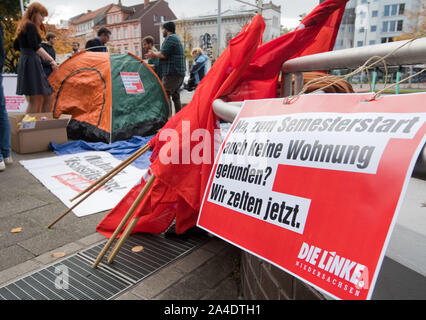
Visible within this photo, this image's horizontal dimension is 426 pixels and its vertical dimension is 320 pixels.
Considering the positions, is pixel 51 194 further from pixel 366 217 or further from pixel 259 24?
pixel 366 217

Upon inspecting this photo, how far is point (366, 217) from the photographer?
769 millimetres

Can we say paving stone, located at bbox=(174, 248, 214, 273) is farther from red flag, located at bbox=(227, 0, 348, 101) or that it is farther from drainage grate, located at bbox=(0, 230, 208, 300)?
red flag, located at bbox=(227, 0, 348, 101)

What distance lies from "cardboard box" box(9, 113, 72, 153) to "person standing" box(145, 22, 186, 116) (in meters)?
2.05

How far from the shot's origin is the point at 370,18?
73.3 ft

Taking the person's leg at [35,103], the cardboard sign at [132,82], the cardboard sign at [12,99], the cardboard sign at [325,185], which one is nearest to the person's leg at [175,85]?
the cardboard sign at [132,82]

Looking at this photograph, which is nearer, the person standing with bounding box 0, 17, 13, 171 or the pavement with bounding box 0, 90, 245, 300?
the pavement with bounding box 0, 90, 245, 300

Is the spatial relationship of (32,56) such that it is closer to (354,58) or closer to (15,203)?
(15,203)

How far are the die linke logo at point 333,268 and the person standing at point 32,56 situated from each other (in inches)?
210

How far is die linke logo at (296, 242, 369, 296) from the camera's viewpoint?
752 millimetres

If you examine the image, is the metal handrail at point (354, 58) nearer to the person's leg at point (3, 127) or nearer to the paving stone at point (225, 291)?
the paving stone at point (225, 291)

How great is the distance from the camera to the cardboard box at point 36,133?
5148 mm

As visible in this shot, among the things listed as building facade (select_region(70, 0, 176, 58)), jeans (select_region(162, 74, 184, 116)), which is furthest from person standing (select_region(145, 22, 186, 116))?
building facade (select_region(70, 0, 176, 58))

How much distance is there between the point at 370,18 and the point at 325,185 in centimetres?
2549
